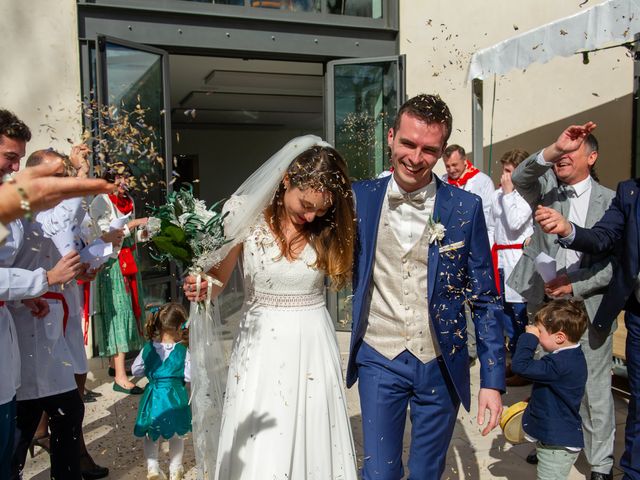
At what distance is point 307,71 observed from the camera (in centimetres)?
945

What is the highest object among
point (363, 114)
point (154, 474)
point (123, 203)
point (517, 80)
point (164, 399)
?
point (517, 80)

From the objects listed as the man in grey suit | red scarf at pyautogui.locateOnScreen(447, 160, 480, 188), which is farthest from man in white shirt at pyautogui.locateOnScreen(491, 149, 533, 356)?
the man in grey suit

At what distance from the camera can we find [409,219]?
9.26 ft

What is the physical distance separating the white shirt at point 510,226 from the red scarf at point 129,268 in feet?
11.3

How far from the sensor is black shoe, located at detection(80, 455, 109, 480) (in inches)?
154

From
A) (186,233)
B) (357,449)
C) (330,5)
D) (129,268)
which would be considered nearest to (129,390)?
(129,268)

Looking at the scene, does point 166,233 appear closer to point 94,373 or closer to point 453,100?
point 94,373

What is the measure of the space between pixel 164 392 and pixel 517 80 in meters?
6.03

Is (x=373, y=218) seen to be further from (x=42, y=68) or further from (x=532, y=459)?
(x=42, y=68)

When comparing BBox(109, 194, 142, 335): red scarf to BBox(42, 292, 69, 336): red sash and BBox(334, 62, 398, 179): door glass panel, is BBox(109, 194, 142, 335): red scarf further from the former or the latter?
BBox(334, 62, 398, 179): door glass panel

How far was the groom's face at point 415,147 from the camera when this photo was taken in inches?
105

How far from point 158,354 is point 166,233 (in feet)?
4.96

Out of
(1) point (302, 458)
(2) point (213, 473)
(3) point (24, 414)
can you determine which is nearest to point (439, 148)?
(1) point (302, 458)

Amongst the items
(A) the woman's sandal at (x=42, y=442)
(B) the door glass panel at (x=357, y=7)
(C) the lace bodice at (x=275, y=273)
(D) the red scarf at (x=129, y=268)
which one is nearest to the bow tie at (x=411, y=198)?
(C) the lace bodice at (x=275, y=273)
